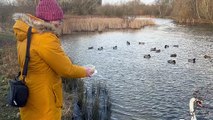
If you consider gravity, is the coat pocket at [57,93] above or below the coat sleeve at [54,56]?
below

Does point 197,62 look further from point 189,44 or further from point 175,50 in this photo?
point 189,44

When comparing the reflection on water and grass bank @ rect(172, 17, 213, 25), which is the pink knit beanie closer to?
the reflection on water

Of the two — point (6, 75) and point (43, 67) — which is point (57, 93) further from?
point (6, 75)

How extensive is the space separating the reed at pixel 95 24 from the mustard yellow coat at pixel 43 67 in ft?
95.0

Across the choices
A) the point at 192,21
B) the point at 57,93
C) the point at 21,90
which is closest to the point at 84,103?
the point at 57,93

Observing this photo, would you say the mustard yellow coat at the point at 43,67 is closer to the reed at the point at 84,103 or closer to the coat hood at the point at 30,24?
the coat hood at the point at 30,24

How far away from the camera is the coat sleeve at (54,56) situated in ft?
11.2

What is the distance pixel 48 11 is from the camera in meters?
3.59

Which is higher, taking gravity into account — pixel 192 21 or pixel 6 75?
pixel 6 75

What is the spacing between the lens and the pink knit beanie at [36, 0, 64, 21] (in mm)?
3586

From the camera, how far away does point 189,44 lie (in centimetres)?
2572

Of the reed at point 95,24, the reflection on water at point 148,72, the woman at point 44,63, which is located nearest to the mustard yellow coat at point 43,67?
the woman at point 44,63

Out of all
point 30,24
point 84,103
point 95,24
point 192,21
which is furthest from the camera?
point 192,21

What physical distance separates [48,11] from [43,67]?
1.87 feet
